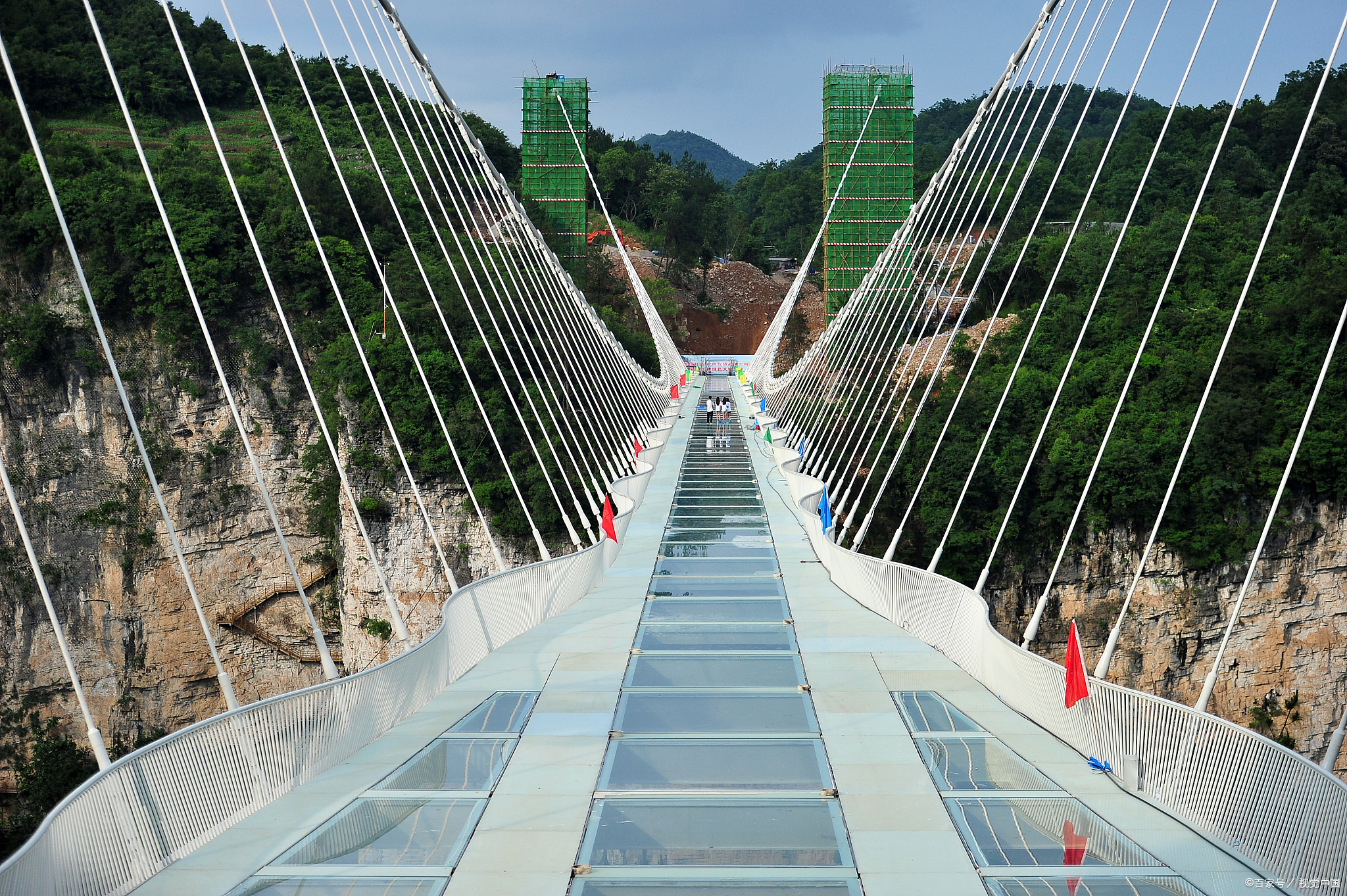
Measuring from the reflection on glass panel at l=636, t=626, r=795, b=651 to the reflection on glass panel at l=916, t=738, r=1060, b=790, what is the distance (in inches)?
102

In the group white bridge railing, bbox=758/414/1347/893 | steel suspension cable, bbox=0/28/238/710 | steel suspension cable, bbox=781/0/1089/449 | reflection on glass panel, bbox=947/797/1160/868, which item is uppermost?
steel suspension cable, bbox=781/0/1089/449

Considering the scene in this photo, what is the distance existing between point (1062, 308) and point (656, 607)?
27.2 m

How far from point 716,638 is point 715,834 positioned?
404 centimetres

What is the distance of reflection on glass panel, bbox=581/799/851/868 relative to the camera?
A: 492 centimetres

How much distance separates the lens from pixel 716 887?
4.64 meters

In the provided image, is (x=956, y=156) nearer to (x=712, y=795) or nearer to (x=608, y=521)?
(x=608, y=521)

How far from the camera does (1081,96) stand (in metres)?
98.2

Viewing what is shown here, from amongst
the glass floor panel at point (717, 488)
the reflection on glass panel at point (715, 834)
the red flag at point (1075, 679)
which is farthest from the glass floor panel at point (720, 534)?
the reflection on glass panel at point (715, 834)

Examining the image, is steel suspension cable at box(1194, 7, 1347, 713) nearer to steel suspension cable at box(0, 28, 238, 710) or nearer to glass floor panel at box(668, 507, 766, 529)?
steel suspension cable at box(0, 28, 238, 710)

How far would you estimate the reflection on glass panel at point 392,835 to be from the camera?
15.6 ft

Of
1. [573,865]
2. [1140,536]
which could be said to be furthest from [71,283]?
[573,865]

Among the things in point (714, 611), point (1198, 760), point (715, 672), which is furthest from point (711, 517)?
point (1198, 760)

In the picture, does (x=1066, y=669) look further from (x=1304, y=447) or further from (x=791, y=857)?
(x=1304, y=447)

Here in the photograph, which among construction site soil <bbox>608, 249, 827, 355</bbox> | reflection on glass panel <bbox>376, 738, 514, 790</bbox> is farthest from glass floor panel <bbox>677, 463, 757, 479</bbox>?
construction site soil <bbox>608, 249, 827, 355</bbox>
